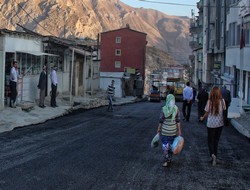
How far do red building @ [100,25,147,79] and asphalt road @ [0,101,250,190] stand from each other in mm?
59790

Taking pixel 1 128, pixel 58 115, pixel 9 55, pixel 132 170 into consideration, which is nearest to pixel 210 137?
pixel 132 170

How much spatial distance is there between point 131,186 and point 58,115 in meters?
11.5

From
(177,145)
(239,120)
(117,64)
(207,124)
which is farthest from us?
(117,64)

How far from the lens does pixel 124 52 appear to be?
73.4m

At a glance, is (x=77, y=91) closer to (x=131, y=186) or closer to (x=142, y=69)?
(x=131, y=186)

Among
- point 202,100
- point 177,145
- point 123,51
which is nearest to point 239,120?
point 202,100

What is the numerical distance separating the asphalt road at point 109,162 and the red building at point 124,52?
59.8 meters

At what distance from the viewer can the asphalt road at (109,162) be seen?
23.7ft

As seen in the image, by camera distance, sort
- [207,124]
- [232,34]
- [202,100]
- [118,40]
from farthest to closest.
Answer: [118,40] < [232,34] < [202,100] < [207,124]

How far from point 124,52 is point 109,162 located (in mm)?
65108

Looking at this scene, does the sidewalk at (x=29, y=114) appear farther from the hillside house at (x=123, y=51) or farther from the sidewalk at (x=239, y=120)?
the hillside house at (x=123, y=51)

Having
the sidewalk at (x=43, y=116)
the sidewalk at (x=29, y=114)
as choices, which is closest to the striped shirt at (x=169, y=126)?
the sidewalk at (x=43, y=116)

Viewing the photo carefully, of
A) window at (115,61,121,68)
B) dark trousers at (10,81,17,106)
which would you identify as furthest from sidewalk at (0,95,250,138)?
window at (115,61,121,68)

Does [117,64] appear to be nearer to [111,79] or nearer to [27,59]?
[111,79]
